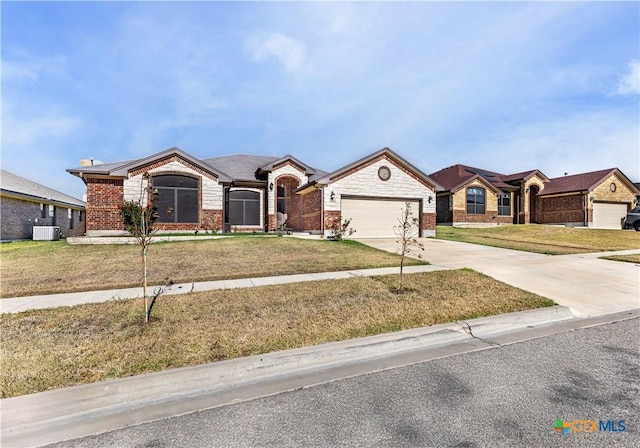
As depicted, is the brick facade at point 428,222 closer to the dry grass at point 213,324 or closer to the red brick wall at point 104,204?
the dry grass at point 213,324

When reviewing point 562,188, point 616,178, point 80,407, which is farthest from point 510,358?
point 616,178

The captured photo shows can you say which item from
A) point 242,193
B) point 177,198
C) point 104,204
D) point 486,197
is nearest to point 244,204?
point 242,193

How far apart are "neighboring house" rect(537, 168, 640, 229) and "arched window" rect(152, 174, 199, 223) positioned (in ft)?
104

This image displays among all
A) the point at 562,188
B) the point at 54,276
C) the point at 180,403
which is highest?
the point at 562,188

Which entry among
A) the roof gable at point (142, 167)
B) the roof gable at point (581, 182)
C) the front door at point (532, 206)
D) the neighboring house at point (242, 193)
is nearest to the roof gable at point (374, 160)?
the neighboring house at point (242, 193)

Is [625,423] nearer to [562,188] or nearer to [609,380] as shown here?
[609,380]

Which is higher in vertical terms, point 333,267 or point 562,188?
point 562,188

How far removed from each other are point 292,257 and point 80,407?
8.14 metres

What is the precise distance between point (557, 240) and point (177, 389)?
2081 cm

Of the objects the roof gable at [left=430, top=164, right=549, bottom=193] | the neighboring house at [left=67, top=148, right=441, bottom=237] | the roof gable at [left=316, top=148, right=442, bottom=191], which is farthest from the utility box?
the roof gable at [left=430, top=164, right=549, bottom=193]

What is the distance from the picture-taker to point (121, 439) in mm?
2682

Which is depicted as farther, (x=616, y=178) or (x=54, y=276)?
(x=616, y=178)

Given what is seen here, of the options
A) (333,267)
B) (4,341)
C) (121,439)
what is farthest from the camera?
(333,267)

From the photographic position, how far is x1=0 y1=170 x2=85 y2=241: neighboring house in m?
18.1
